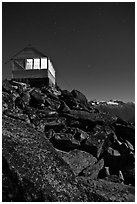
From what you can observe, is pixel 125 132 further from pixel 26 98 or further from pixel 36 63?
pixel 36 63

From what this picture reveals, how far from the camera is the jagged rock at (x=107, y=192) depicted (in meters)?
4.79

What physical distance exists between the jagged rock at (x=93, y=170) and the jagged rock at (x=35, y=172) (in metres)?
1.34

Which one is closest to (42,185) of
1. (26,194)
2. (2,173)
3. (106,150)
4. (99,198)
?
(26,194)

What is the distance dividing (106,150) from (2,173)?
14.7 ft

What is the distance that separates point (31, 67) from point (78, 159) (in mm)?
14205

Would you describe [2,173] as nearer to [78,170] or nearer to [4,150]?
[4,150]

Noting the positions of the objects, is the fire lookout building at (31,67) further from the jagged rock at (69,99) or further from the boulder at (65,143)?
the boulder at (65,143)

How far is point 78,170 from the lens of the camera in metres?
6.29

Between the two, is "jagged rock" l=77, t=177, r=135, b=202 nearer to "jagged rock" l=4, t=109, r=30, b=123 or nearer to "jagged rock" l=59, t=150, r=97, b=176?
"jagged rock" l=59, t=150, r=97, b=176

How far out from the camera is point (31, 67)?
19.3 m

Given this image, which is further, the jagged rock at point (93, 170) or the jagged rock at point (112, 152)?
the jagged rock at point (112, 152)

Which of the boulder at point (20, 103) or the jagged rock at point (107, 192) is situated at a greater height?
the boulder at point (20, 103)

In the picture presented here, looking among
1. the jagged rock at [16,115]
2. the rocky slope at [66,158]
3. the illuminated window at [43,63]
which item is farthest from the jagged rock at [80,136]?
the illuminated window at [43,63]

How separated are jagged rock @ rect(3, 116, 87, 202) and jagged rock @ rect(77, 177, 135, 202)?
0.31 metres
